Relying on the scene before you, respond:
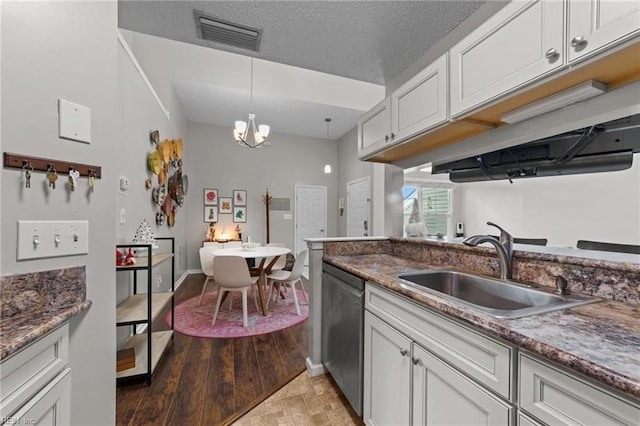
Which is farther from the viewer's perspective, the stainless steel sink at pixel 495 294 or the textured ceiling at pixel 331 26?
the textured ceiling at pixel 331 26

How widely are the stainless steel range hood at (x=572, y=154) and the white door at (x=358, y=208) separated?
10.9 ft

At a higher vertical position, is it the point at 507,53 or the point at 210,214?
the point at 507,53

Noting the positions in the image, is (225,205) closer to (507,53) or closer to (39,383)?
(39,383)

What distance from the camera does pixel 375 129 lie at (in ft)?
6.75

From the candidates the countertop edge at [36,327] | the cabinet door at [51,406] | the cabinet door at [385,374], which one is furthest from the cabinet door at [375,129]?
the cabinet door at [51,406]

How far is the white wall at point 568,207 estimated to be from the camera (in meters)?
2.82

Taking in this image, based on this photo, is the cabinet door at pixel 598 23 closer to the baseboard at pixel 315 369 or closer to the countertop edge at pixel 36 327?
the countertop edge at pixel 36 327

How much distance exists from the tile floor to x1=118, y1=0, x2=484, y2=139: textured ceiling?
254 centimetres

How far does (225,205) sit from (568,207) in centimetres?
567

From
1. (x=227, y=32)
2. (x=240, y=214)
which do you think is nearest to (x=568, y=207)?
(x=227, y=32)

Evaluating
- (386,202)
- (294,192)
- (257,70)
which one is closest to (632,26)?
(386,202)

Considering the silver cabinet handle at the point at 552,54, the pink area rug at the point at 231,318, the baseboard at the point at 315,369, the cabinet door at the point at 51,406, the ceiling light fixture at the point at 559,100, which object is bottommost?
the pink area rug at the point at 231,318

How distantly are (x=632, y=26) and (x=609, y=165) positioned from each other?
108 cm

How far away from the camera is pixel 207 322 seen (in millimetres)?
2994
